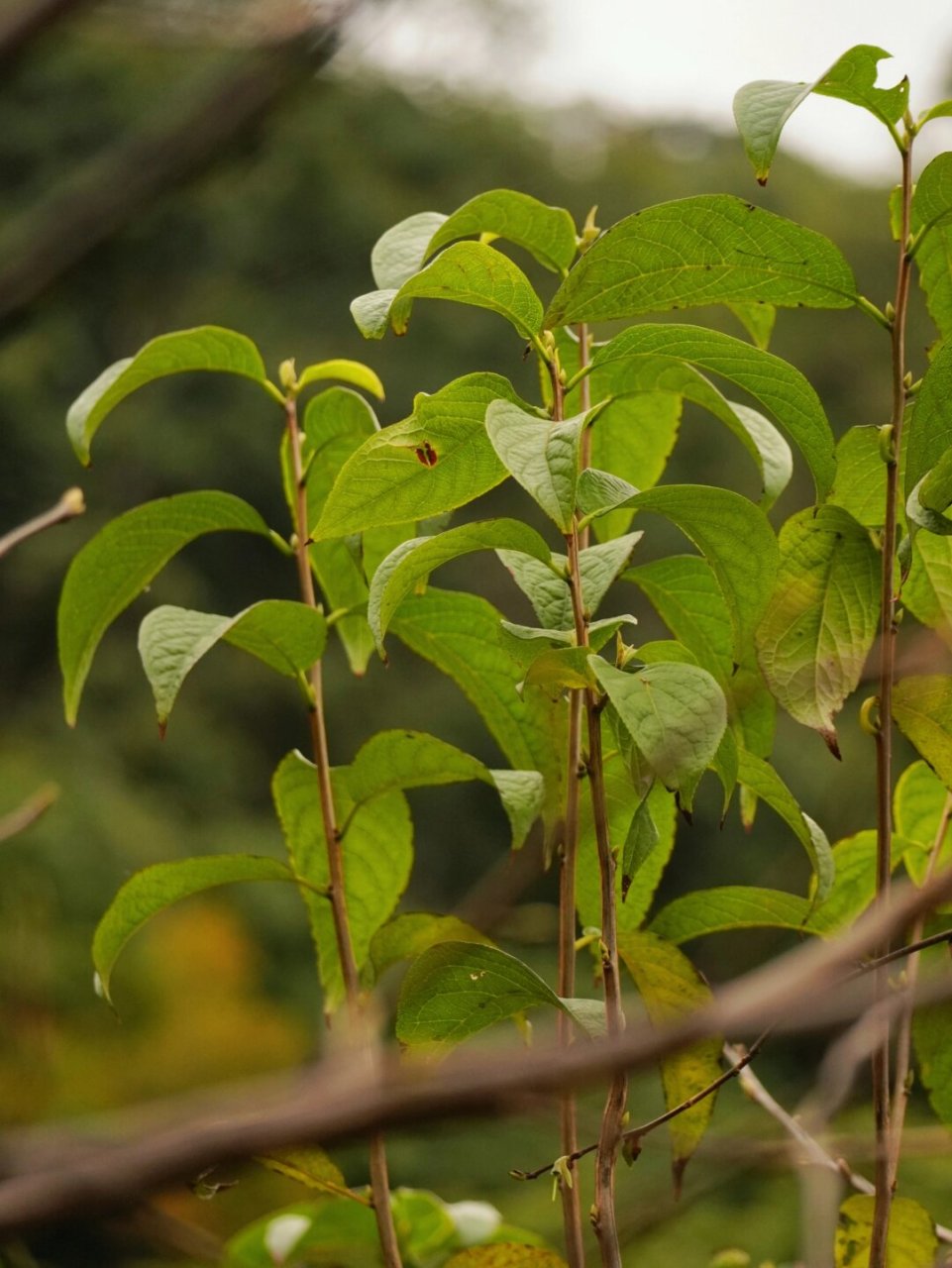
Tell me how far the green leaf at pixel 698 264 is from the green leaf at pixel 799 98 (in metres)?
0.02

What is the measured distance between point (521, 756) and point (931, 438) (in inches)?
7.4

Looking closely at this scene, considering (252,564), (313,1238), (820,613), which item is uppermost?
(820,613)

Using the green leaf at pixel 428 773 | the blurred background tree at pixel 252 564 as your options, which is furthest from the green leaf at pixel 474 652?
the blurred background tree at pixel 252 564

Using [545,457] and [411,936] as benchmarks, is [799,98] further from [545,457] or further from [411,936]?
[411,936]

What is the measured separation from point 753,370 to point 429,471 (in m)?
0.11

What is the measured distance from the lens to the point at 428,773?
1.72ft

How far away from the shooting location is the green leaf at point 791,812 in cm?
45

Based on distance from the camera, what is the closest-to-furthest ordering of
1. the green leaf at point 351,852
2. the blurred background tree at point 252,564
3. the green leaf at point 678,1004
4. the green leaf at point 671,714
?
1. the green leaf at point 671,714
2. the green leaf at point 678,1004
3. the green leaf at point 351,852
4. the blurred background tree at point 252,564

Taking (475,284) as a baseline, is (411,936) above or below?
below

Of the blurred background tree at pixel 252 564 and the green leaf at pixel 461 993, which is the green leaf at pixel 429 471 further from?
the blurred background tree at pixel 252 564

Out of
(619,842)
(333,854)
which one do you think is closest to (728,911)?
(619,842)

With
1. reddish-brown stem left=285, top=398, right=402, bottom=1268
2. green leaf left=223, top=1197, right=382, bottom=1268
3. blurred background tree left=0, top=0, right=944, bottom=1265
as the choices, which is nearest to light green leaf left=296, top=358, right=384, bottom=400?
reddish-brown stem left=285, top=398, right=402, bottom=1268

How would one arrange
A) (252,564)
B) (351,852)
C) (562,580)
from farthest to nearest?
(252,564), (351,852), (562,580)

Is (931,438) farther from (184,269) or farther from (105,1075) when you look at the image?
(184,269)
